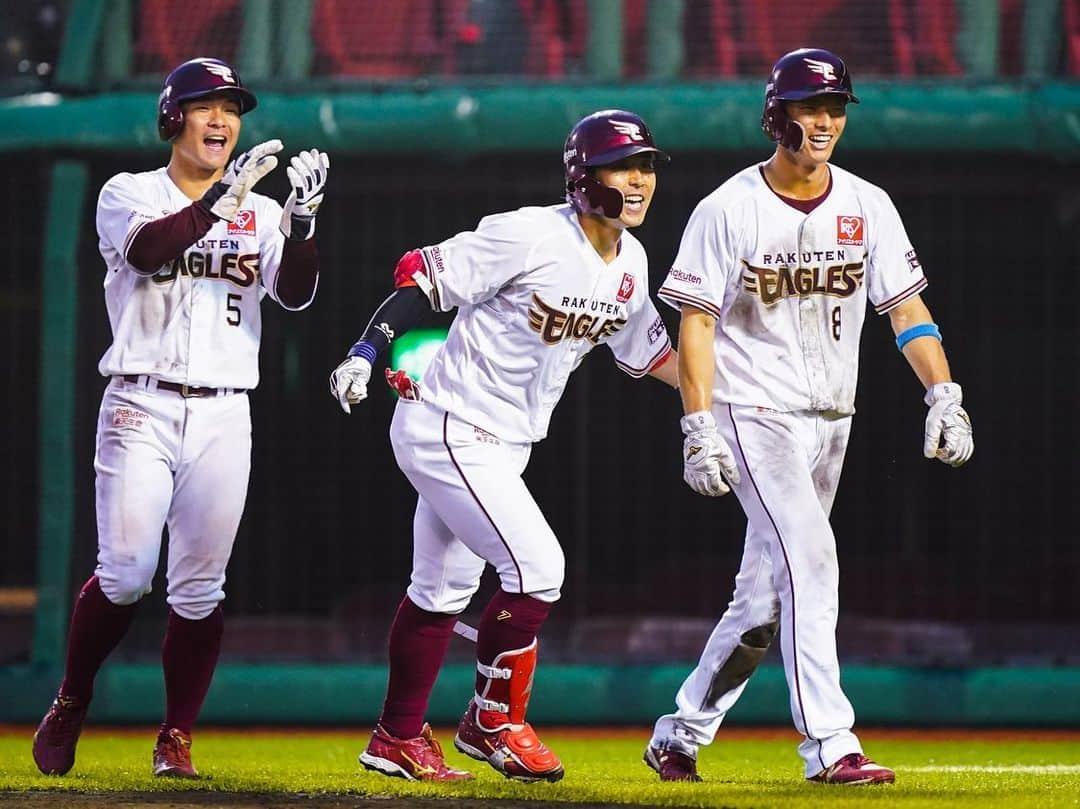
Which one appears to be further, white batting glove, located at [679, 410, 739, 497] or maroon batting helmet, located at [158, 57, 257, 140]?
maroon batting helmet, located at [158, 57, 257, 140]

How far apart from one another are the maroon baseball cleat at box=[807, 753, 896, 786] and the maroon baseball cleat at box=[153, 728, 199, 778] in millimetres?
1680

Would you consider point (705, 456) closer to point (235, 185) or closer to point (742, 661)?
point (742, 661)

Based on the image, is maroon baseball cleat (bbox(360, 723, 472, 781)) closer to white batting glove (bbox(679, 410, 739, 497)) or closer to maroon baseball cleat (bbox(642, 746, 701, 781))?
maroon baseball cleat (bbox(642, 746, 701, 781))

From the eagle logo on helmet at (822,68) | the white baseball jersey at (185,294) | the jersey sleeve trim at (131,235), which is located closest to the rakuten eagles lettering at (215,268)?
the white baseball jersey at (185,294)

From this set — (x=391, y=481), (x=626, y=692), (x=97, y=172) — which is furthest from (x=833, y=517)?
(x=97, y=172)

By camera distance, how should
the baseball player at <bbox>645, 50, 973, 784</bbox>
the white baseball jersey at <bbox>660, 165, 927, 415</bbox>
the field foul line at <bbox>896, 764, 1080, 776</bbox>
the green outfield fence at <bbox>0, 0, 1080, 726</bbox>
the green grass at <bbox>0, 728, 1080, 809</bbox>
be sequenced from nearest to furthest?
the green grass at <bbox>0, 728, 1080, 809</bbox> → the baseball player at <bbox>645, 50, 973, 784</bbox> → the white baseball jersey at <bbox>660, 165, 927, 415</bbox> → the field foul line at <bbox>896, 764, 1080, 776</bbox> → the green outfield fence at <bbox>0, 0, 1080, 726</bbox>

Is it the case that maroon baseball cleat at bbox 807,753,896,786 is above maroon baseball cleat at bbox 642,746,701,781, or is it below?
above

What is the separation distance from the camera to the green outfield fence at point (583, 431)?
7422 millimetres

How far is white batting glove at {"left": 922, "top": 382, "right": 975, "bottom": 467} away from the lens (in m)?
4.56

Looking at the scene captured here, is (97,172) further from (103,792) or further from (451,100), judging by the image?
(103,792)

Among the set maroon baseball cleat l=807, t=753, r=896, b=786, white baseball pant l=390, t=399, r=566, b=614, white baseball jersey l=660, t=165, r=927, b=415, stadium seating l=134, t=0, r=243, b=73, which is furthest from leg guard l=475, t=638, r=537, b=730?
stadium seating l=134, t=0, r=243, b=73

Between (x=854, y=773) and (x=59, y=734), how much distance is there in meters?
2.10

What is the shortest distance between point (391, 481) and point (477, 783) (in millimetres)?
3949

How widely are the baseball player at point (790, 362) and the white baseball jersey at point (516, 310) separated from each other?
0.79ft
